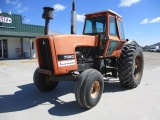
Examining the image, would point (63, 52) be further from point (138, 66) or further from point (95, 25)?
point (138, 66)

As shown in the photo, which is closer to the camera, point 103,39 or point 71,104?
point 71,104

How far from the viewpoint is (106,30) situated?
629cm

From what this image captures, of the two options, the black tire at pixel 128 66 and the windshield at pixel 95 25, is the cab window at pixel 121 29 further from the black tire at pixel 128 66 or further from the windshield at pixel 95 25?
the windshield at pixel 95 25

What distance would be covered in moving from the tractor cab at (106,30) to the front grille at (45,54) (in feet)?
5.88

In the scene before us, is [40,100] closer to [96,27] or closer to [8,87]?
[8,87]

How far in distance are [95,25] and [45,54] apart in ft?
7.45

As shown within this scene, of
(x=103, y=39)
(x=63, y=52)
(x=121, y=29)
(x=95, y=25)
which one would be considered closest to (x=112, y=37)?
(x=103, y=39)

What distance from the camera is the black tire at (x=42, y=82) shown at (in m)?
6.25

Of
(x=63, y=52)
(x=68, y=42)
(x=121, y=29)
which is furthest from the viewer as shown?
(x=121, y=29)

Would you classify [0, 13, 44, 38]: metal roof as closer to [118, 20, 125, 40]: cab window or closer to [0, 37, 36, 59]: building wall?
[0, 37, 36, 59]: building wall

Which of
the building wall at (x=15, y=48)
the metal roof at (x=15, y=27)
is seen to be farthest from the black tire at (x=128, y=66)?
the building wall at (x=15, y=48)

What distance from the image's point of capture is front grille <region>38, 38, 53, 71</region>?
5.06 m

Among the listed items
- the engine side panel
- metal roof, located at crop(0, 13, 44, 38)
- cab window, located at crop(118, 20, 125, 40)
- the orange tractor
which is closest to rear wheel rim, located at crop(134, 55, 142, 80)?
the orange tractor

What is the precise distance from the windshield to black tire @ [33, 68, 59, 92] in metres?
2.07
